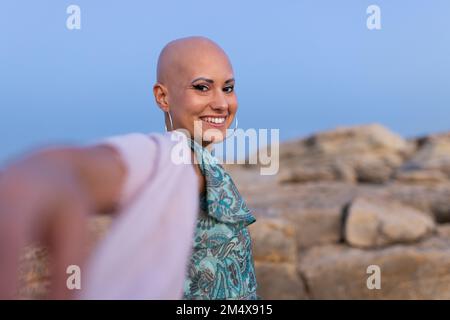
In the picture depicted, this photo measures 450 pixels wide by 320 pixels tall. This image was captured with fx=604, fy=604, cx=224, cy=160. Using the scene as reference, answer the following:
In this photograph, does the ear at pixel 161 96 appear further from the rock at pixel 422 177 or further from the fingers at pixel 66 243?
the rock at pixel 422 177

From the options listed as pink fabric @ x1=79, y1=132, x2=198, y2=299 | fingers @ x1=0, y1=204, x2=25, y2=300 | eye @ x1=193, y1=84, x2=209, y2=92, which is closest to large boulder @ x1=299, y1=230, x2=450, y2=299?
eye @ x1=193, y1=84, x2=209, y2=92

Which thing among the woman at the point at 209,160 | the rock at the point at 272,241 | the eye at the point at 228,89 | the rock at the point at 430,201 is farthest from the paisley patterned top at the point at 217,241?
the rock at the point at 430,201

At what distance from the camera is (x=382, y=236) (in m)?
5.58

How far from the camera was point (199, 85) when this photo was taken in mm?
2137

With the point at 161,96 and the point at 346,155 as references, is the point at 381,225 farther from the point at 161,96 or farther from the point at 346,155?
the point at 346,155

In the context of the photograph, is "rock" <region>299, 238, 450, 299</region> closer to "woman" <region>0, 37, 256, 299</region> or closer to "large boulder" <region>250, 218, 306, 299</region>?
"large boulder" <region>250, 218, 306, 299</region>

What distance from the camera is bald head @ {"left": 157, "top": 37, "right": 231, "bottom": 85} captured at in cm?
213

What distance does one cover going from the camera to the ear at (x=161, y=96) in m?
2.24

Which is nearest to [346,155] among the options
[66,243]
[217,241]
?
[217,241]

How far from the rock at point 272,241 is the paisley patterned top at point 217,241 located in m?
3.26
